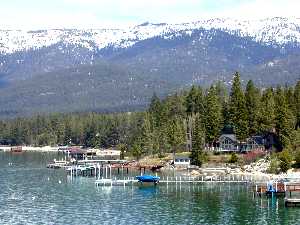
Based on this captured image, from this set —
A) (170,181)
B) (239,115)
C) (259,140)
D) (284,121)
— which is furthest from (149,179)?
(259,140)

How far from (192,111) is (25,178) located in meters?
55.5

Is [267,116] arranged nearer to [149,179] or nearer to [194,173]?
[194,173]

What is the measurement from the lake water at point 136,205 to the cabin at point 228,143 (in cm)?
3898

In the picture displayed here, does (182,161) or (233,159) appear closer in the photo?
(233,159)

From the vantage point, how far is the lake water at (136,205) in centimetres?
9688

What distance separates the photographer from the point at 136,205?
108 m

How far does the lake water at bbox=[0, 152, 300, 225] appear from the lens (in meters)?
96.9

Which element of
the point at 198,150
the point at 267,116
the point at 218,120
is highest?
the point at 267,116

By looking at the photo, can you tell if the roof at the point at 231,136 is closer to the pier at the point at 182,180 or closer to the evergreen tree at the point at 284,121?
the evergreen tree at the point at 284,121

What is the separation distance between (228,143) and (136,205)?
204 ft

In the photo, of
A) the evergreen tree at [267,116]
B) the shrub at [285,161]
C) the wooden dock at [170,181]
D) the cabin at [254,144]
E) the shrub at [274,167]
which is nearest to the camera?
the wooden dock at [170,181]

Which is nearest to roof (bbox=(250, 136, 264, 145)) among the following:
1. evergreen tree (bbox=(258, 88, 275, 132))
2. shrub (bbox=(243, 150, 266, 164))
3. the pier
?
evergreen tree (bbox=(258, 88, 275, 132))

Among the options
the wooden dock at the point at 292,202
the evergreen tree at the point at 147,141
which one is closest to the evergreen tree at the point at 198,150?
the evergreen tree at the point at 147,141

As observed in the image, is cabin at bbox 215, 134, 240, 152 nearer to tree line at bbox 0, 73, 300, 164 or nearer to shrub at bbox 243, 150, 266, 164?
tree line at bbox 0, 73, 300, 164
